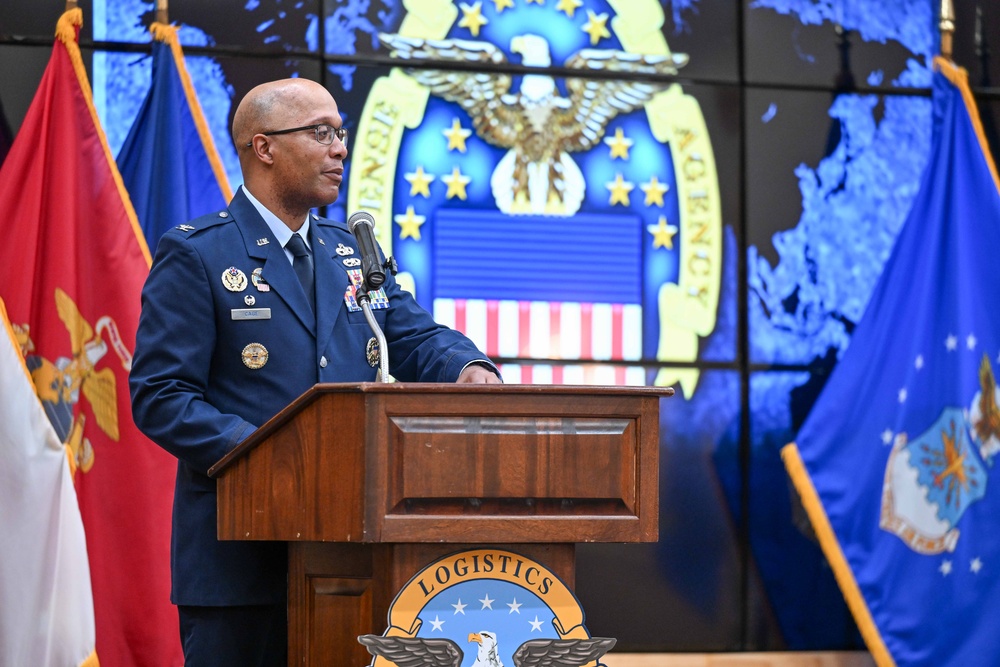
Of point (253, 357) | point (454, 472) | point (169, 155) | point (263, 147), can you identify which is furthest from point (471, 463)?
point (169, 155)

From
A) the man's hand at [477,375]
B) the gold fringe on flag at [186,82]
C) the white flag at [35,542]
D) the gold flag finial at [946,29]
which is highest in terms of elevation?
the gold flag finial at [946,29]

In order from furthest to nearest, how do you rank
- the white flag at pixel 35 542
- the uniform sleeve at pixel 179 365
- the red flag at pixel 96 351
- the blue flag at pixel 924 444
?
the blue flag at pixel 924 444
the red flag at pixel 96 351
the white flag at pixel 35 542
the uniform sleeve at pixel 179 365

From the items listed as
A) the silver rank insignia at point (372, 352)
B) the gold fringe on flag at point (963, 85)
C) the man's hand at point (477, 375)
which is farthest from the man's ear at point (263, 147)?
the gold fringe on flag at point (963, 85)

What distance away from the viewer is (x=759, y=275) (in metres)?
4.36

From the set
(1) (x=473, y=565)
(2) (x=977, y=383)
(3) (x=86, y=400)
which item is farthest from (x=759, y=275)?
(1) (x=473, y=565)

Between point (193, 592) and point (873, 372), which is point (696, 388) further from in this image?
point (193, 592)

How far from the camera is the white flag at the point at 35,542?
3258 millimetres

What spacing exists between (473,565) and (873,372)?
271 cm

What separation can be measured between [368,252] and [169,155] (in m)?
1.91

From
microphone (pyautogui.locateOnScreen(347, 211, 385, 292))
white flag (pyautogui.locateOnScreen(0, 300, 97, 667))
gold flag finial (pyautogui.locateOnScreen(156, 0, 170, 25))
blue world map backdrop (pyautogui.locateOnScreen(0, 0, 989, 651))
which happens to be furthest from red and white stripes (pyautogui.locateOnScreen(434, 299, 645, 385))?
microphone (pyautogui.locateOnScreen(347, 211, 385, 292))

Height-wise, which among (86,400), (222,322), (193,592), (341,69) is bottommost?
(193,592)

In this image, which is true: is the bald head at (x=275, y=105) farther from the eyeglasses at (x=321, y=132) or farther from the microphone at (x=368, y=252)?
the microphone at (x=368, y=252)

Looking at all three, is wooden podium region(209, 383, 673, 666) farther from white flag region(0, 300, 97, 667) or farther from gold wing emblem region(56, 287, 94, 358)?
gold wing emblem region(56, 287, 94, 358)

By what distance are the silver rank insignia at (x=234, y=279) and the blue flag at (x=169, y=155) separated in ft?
5.24
